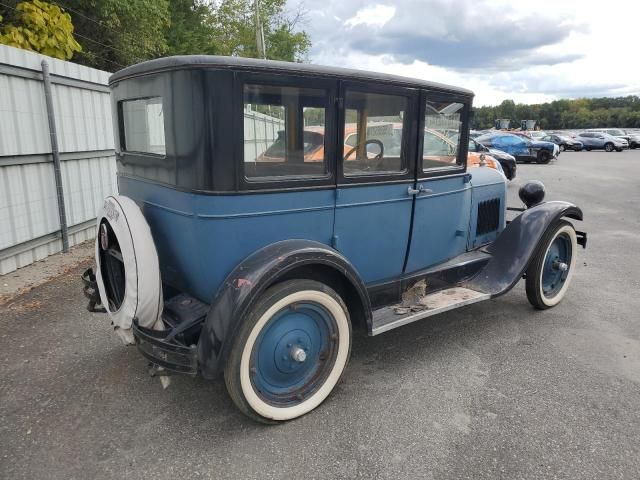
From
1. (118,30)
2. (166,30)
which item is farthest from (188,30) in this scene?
(118,30)

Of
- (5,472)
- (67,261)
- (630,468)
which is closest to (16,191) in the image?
(67,261)

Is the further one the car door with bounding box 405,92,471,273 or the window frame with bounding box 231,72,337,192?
the car door with bounding box 405,92,471,273

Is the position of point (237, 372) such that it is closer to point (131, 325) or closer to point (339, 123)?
point (131, 325)

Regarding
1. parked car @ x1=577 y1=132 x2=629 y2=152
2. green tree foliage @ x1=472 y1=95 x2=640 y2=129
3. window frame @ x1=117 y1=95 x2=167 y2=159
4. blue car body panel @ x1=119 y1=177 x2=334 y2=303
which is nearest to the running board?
blue car body panel @ x1=119 y1=177 x2=334 y2=303

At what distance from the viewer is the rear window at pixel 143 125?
2.64m

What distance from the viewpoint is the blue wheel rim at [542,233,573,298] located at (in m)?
4.14

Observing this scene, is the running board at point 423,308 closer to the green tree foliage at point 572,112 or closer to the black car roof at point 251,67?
the black car roof at point 251,67

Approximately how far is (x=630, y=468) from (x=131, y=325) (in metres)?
2.63

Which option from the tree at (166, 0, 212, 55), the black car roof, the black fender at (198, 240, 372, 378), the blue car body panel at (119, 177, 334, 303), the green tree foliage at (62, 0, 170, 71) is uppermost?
the tree at (166, 0, 212, 55)

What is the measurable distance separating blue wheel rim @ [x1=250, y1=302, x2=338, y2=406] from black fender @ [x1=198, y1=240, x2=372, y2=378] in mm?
231

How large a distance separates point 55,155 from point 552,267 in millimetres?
5380

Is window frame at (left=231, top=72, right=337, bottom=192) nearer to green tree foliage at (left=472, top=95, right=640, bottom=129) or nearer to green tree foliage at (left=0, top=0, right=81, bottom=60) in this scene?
green tree foliage at (left=0, top=0, right=81, bottom=60)

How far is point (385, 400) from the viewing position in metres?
2.81

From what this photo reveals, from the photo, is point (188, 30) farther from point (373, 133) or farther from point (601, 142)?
point (601, 142)
